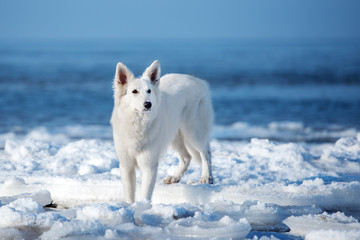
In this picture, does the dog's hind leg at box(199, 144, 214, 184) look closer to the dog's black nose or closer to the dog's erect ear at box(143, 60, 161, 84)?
the dog's erect ear at box(143, 60, 161, 84)

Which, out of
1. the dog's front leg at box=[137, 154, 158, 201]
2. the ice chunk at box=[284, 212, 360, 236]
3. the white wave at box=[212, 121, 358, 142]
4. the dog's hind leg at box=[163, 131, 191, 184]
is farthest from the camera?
the white wave at box=[212, 121, 358, 142]

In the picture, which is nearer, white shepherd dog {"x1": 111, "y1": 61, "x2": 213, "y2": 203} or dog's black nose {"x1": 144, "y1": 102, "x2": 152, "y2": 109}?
dog's black nose {"x1": 144, "y1": 102, "x2": 152, "y2": 109}

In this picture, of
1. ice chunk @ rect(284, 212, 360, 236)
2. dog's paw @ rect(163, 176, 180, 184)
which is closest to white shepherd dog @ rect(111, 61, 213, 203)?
dog's paw @ rect(163, 176, 180, 184)

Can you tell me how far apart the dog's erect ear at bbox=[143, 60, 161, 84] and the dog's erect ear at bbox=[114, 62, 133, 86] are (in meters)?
0.23

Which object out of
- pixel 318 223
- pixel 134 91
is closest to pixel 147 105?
pixel 134 91

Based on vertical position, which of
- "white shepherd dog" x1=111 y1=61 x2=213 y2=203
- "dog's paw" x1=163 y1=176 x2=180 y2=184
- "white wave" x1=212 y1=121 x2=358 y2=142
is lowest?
"white wave" x1=212 y1=121 x2=358 y2=142

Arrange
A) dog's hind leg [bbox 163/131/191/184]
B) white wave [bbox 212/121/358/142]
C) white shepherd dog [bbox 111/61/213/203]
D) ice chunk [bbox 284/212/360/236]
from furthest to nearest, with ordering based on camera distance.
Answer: white wave [bbox 212/121/358/142] → dog's hind leg [bbox 163/131/191/184] → white shepherd dog [bbox 111/61/213/203] → ice chunk [bbox 284/212/360/236]

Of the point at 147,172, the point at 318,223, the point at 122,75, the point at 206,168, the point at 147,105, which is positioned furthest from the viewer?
the point at 206,168

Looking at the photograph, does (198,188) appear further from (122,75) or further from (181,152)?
(122,75)

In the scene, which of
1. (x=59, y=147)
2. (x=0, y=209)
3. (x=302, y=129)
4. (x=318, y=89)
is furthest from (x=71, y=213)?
(x=318, y=89)

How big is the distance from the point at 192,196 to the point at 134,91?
1606mm

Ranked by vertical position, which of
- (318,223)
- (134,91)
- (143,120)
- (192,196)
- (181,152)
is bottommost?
(192,196)

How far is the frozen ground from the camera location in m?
4.01

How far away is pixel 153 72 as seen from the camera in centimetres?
536
